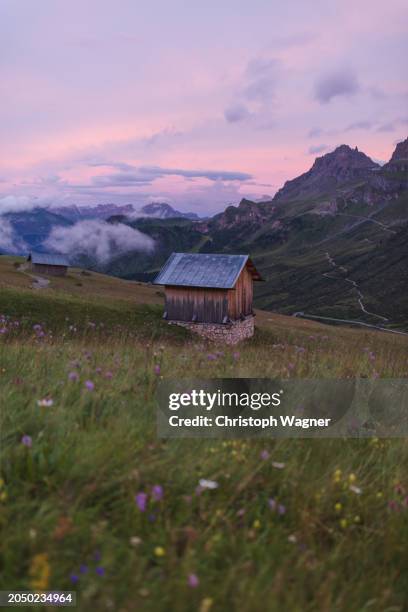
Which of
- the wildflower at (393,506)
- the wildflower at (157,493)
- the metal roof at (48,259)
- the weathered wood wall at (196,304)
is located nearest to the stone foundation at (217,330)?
the weathered wood wall at (196,304)

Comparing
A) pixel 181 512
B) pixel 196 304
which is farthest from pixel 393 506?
pixel 196 304

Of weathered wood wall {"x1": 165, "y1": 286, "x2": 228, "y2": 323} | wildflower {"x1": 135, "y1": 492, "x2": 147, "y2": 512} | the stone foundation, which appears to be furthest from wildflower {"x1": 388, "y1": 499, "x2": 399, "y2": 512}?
weathered wood wall {"x1": 165, "y1": 286, "x2": 228, "y2": 323}

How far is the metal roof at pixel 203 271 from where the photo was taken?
137 ft

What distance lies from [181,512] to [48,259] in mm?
87128

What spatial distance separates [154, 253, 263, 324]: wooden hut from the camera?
4172cm

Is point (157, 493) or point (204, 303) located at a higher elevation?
point (157, 493)

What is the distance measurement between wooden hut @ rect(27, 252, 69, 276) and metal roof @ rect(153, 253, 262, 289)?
44.2 meters

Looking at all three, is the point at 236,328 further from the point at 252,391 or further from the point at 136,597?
the point at 136,597

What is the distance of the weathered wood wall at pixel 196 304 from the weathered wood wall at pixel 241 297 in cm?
84

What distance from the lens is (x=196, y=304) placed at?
4247 centimetres

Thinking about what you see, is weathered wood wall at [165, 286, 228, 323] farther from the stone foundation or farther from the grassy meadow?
the grassy meadow

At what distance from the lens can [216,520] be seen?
109 inches

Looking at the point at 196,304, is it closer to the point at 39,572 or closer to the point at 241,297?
the point at 241,297

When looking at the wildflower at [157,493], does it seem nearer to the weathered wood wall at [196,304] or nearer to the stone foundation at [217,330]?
the stone foundation at [217,330]
